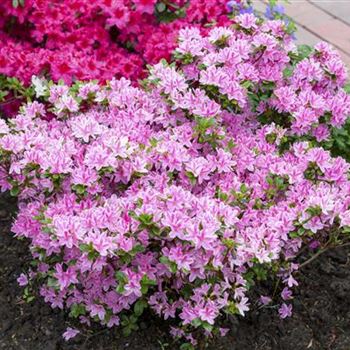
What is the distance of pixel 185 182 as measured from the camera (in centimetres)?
231

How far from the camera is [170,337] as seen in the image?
247cm

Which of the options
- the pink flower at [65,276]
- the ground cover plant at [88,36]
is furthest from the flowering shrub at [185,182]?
the ground cover plant at [88,36]

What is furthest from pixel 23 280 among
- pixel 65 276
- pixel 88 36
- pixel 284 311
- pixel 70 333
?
pixel 88 36

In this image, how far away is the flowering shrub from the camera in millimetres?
2094

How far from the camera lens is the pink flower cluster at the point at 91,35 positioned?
3162 millimetres

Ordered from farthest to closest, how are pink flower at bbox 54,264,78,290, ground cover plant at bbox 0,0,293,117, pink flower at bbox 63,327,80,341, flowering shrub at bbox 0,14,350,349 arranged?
ground cover plant at bbox 0,0,293,117 → pink flower at bbox 63,327,80,341 → pink flower at bbox 54,264,78,290 → flowering shrub at bbox 0,14,350,349

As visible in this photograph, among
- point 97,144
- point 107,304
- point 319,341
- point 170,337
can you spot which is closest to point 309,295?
point 319,341

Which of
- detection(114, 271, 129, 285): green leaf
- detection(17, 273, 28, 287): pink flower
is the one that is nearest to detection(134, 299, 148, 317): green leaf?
detection(114, 271, 129, 285): green leaf

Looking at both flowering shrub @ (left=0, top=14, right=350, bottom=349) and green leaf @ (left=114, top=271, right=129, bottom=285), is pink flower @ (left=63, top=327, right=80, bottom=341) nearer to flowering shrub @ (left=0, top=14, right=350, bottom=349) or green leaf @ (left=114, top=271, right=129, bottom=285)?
flowering shrub @ (left=0, top=14, right=350, bottom=349)

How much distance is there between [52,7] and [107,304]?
1.60 m

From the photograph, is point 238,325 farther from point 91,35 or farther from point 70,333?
point 91,35

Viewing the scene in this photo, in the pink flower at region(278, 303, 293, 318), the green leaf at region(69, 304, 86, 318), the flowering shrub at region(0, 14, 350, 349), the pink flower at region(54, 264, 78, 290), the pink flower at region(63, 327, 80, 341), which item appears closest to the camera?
the flowering shrub at region(0, 14, 350, 349)

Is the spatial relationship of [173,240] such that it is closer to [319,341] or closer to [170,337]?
[170,337]

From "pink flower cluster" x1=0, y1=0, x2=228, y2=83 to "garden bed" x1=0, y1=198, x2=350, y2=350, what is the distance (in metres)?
0.83
